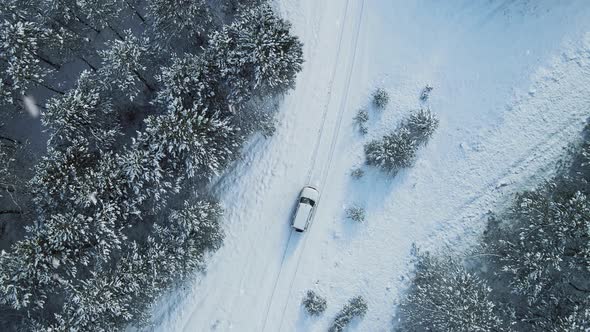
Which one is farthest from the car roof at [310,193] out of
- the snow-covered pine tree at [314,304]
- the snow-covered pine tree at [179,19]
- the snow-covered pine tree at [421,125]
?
the snow-covered pine tree at [179,19]

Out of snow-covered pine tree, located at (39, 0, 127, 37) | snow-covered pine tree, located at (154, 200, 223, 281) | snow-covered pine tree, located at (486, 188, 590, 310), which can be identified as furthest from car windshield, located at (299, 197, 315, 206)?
snow-covered pine tree, located at (39, 0, 127, 37)

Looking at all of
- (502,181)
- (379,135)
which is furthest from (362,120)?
(502,181)

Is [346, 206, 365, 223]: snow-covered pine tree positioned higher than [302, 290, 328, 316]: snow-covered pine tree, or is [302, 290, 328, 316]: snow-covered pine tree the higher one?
[346, 206, 365, 223]: snow-covered pine tree

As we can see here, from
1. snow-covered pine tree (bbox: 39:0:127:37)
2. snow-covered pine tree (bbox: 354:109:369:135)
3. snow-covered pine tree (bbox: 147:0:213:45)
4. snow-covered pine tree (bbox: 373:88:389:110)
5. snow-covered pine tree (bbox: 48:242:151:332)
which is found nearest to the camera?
snow-covered pine tree (bbox: 48:242:151:332)

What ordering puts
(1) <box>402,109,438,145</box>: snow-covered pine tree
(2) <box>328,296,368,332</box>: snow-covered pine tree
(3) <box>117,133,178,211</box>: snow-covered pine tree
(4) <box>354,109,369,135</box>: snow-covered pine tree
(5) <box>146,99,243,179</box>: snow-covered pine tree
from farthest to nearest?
1. (4) <box>354,109,369,135</box>: snow-covered pine tree
2. (1) <box>402,109,438,145</box>: snow-covered pine tree
3. (2) <box>328,296,368,332</box>: snow-covered pine tree
4. (3) <box>117,133,178,211</box>: snow-covered pine tree
5. (5) <box>146,99,243,179</box>: snow-covered pine tree

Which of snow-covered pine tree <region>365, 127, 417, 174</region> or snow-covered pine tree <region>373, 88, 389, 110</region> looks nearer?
snow-covered pine tree <region>365, 127, 417, 174</region>

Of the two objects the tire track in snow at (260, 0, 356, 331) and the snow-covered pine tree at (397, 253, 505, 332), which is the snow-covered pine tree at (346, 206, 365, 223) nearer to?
the tire track in snow at (260, 0, 356, 331)

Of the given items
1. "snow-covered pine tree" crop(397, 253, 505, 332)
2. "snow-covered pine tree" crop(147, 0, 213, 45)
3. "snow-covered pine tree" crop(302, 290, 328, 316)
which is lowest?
"snow-covered pine tree" crop(302, 290, 328, 316)

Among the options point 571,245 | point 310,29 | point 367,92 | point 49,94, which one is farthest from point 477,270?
point 49,94
